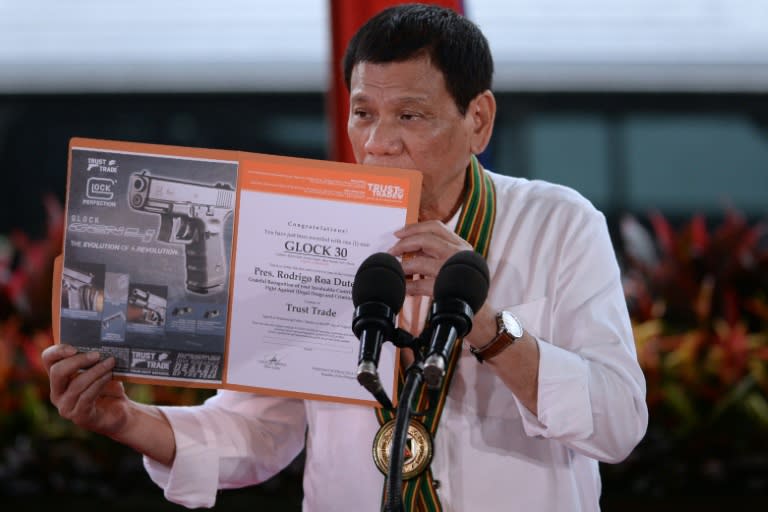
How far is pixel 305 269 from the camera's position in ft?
4.90

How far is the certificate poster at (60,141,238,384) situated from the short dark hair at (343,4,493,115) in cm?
34

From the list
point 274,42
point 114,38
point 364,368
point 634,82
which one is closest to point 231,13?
point 274,42

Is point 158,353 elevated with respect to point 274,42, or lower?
lower

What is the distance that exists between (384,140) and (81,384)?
615mm

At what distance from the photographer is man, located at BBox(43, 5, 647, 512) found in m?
1.49

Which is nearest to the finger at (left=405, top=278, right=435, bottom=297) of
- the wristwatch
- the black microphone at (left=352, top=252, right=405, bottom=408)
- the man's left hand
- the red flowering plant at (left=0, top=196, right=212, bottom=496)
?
the man's left hand

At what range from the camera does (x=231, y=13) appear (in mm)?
4578

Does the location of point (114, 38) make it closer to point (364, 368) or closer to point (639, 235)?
point (639, 235)

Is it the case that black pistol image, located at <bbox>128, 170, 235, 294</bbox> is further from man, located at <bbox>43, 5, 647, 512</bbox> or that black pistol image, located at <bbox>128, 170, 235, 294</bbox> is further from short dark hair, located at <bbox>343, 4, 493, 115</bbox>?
short dark hair, located at <bbox>343, 4, 493, 115</bbox>

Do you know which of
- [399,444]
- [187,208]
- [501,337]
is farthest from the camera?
[187,208]

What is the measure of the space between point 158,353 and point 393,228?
423 millimetres

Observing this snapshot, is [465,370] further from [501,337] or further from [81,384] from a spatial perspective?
[81,384]

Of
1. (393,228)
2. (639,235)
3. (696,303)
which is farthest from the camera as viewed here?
(639,235)

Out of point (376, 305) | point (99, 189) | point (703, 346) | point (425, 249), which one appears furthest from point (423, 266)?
point (703, 346)
